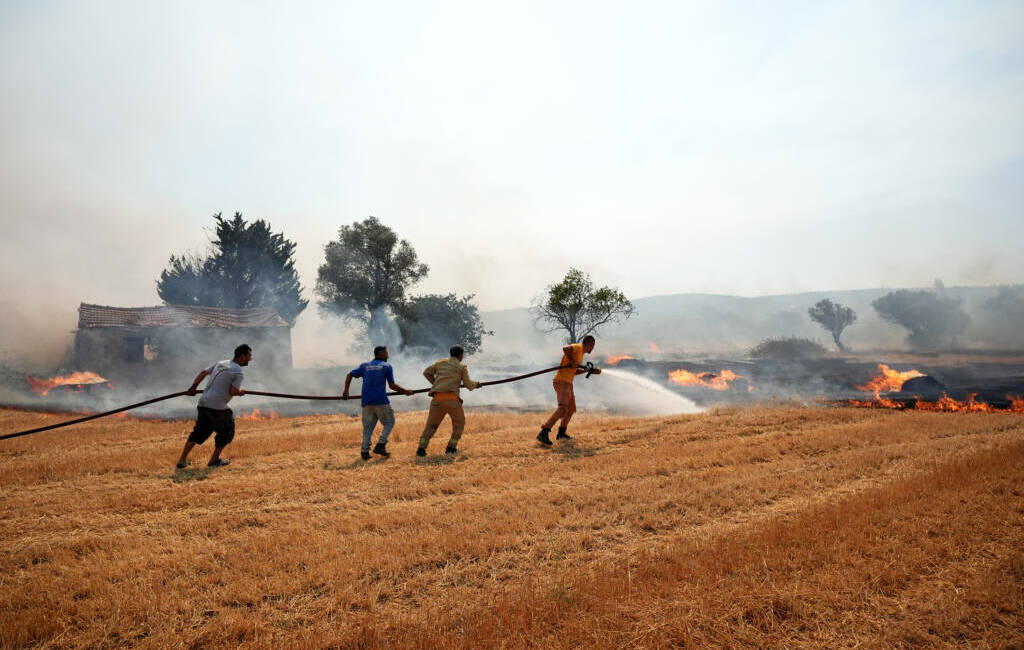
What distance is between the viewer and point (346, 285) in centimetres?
4441

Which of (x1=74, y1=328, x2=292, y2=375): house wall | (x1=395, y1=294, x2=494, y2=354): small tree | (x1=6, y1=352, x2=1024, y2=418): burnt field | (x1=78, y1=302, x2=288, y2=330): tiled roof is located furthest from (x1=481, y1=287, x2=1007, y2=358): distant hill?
(x1=74, y1=328, x2=292, y2=375): house wall

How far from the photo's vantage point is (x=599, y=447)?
11141mm

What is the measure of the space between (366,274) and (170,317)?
1575 cm

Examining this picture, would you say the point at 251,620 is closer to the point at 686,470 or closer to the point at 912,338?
the point at 686,470

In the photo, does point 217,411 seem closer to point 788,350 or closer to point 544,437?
point 544,437

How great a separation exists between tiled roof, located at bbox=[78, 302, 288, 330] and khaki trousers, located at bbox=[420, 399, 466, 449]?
30.2m

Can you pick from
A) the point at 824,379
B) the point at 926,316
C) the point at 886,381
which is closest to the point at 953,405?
the point at 886,381

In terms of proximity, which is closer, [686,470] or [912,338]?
[686,470]

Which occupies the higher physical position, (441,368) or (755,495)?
(441,368)

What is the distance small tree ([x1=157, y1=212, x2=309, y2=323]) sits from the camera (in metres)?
45.4

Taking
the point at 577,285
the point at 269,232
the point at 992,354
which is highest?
the point at 269,232

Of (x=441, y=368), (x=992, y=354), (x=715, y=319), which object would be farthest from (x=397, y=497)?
(x=715, y=319)

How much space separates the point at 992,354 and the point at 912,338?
16.8m

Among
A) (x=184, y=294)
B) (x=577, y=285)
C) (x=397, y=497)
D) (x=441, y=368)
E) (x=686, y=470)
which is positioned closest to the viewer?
(x=397, y=497)
